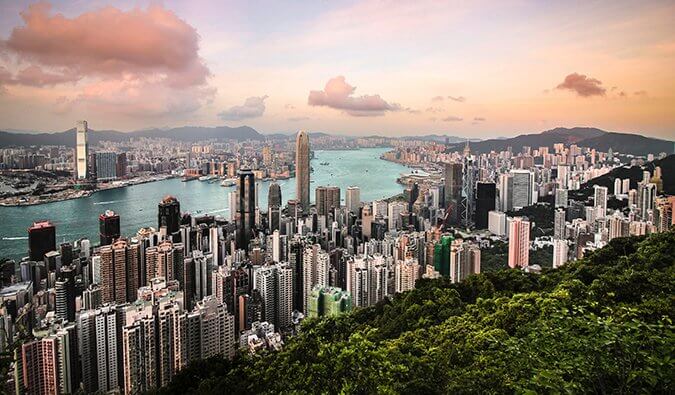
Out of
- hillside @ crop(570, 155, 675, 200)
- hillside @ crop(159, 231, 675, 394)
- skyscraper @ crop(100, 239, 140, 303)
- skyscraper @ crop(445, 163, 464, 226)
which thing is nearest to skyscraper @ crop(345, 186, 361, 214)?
skyscraper @ crop(445, 163, 464, 226)

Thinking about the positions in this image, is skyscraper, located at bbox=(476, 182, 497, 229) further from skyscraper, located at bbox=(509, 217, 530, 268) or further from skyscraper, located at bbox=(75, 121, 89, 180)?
skyscraper, located at bbox=(75, 121, 89, 180)

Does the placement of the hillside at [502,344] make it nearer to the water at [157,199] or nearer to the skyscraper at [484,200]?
the water at [157,199]

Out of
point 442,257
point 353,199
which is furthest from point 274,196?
point 442,257

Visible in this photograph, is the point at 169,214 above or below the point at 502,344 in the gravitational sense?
below

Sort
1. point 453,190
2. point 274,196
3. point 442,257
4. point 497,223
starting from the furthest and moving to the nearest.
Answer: point 453,190, point 274,196, point 497,223, point 442,257

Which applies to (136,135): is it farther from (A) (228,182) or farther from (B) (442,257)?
(B) (442,257)

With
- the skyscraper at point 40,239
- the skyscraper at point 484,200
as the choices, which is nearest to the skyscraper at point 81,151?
the skyscraper at point 40,239
